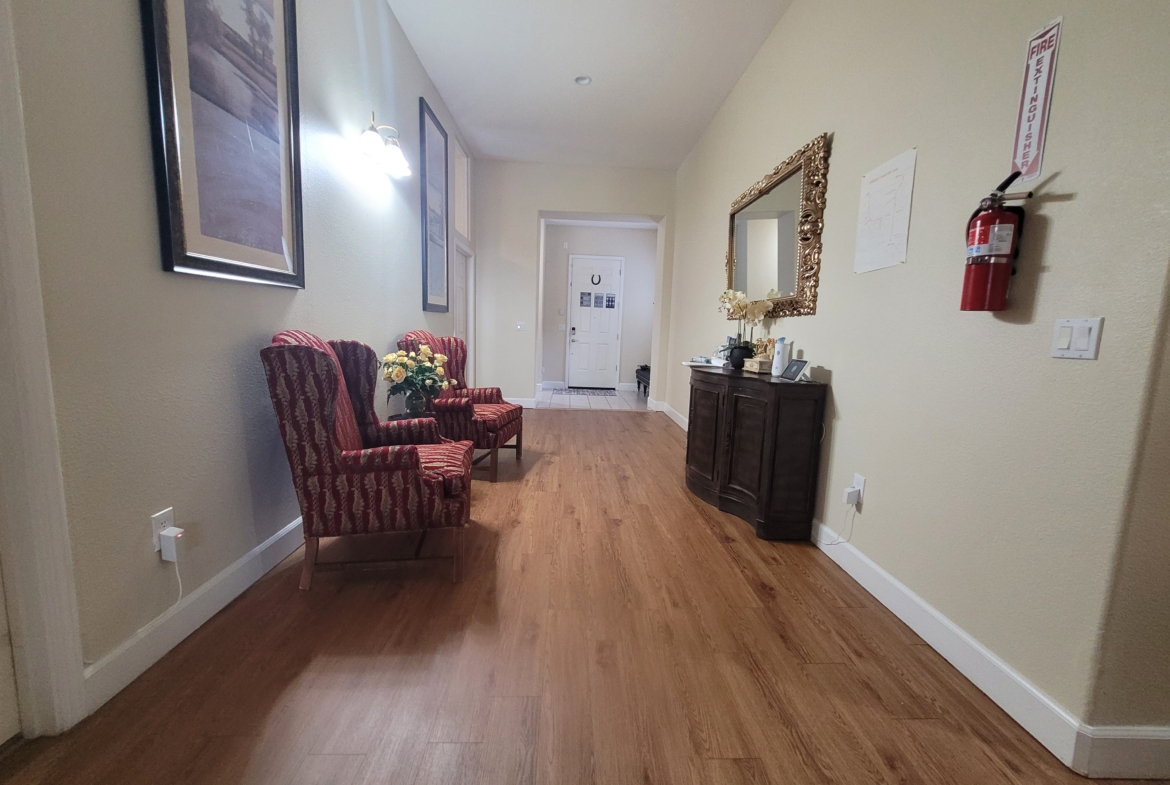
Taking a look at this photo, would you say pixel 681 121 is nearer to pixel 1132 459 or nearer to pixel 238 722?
pixel 1132 459

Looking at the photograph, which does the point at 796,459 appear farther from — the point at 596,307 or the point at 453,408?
the point at 596,307

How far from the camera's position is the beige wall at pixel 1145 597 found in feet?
3.43

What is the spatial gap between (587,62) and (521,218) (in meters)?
2.37

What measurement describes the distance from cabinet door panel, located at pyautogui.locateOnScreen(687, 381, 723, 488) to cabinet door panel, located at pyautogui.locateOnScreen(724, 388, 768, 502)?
0.39 ft

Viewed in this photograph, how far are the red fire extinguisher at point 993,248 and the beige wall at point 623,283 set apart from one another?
6.21 meters

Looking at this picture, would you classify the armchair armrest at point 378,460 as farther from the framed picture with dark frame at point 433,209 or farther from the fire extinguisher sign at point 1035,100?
the framed picture with dark frame at point 433,209

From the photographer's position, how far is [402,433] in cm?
218

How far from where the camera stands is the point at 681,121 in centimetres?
438

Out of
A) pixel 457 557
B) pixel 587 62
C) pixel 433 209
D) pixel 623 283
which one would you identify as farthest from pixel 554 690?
pixel 623 283

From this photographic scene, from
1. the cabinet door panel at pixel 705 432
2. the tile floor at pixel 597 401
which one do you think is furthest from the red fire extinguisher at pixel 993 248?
the tile floor at pixel 597 401

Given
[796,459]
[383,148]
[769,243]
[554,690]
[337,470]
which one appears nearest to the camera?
[554,690]

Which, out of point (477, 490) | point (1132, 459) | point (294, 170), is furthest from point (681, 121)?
point (1132, 459)

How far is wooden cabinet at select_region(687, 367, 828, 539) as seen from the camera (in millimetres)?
2334

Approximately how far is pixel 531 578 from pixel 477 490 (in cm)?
113
